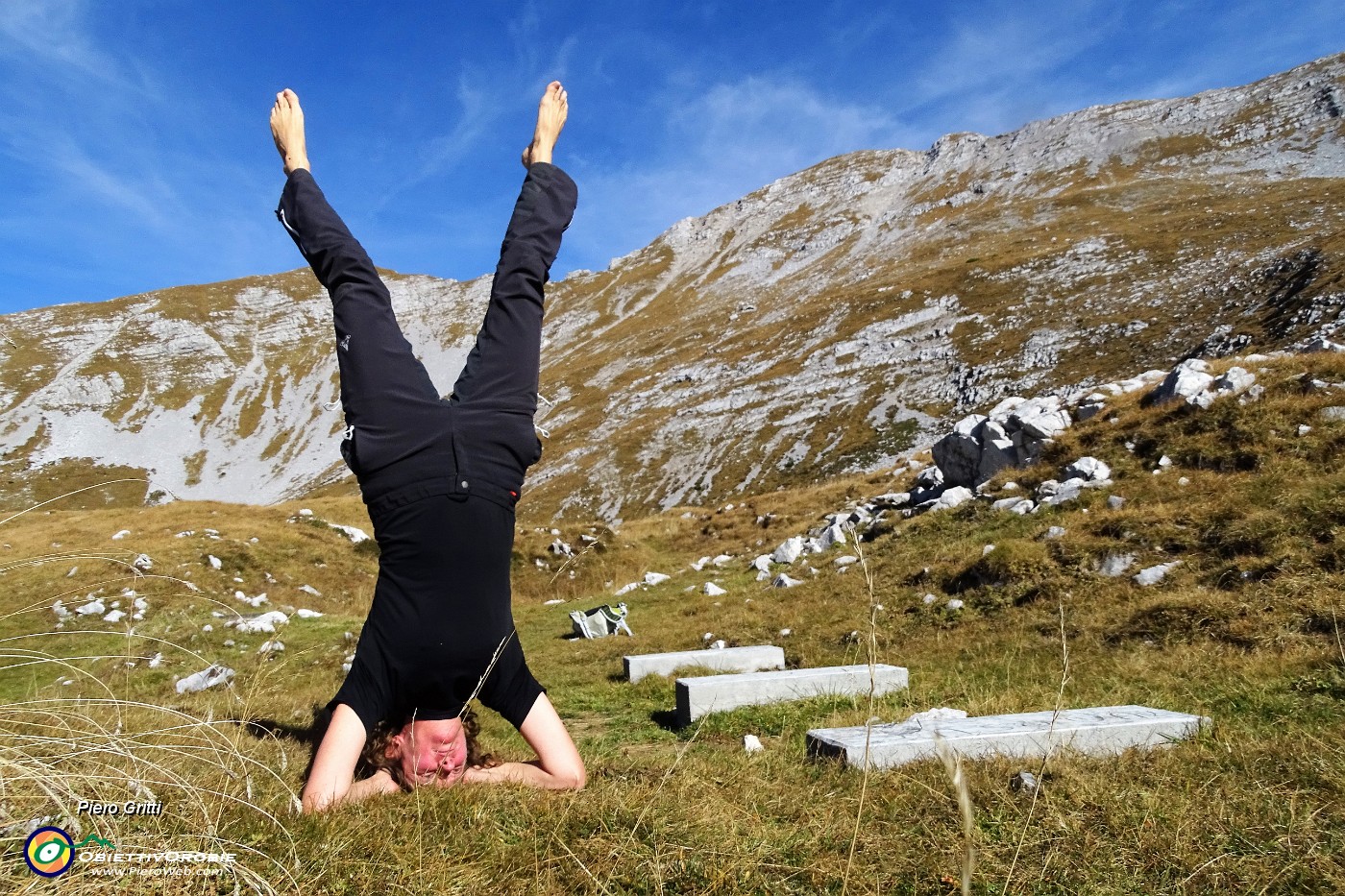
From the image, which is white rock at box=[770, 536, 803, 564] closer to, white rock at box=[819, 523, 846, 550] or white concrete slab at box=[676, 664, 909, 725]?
white rock at box=[819, 523, 846, 550]

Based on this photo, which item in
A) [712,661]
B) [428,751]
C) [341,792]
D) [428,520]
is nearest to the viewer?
[341,792]

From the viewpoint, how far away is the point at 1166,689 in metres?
6.23

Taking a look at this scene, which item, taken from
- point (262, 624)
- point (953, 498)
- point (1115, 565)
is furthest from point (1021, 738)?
point (262, 624)

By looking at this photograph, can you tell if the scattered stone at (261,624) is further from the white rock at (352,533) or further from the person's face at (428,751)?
the person's face at (428,751)

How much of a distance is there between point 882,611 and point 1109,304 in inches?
2147

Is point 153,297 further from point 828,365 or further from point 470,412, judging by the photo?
point 470,412

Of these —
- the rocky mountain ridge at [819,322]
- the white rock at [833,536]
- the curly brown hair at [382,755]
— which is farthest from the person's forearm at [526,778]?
the white rock at [833,536]

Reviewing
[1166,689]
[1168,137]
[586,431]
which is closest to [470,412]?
[1166,689]

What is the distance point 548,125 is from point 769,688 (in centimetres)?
593

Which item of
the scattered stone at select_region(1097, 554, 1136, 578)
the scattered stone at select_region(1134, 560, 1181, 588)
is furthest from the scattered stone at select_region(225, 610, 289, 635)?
the scattered stone at select_region(1134, 560, 1181, 588)

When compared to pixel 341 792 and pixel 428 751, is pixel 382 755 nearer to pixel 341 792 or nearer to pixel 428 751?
pixel 428 751

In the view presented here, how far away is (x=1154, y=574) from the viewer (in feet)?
30.1

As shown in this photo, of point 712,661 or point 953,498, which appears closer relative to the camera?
point 712,661

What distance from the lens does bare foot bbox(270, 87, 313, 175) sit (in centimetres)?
400
